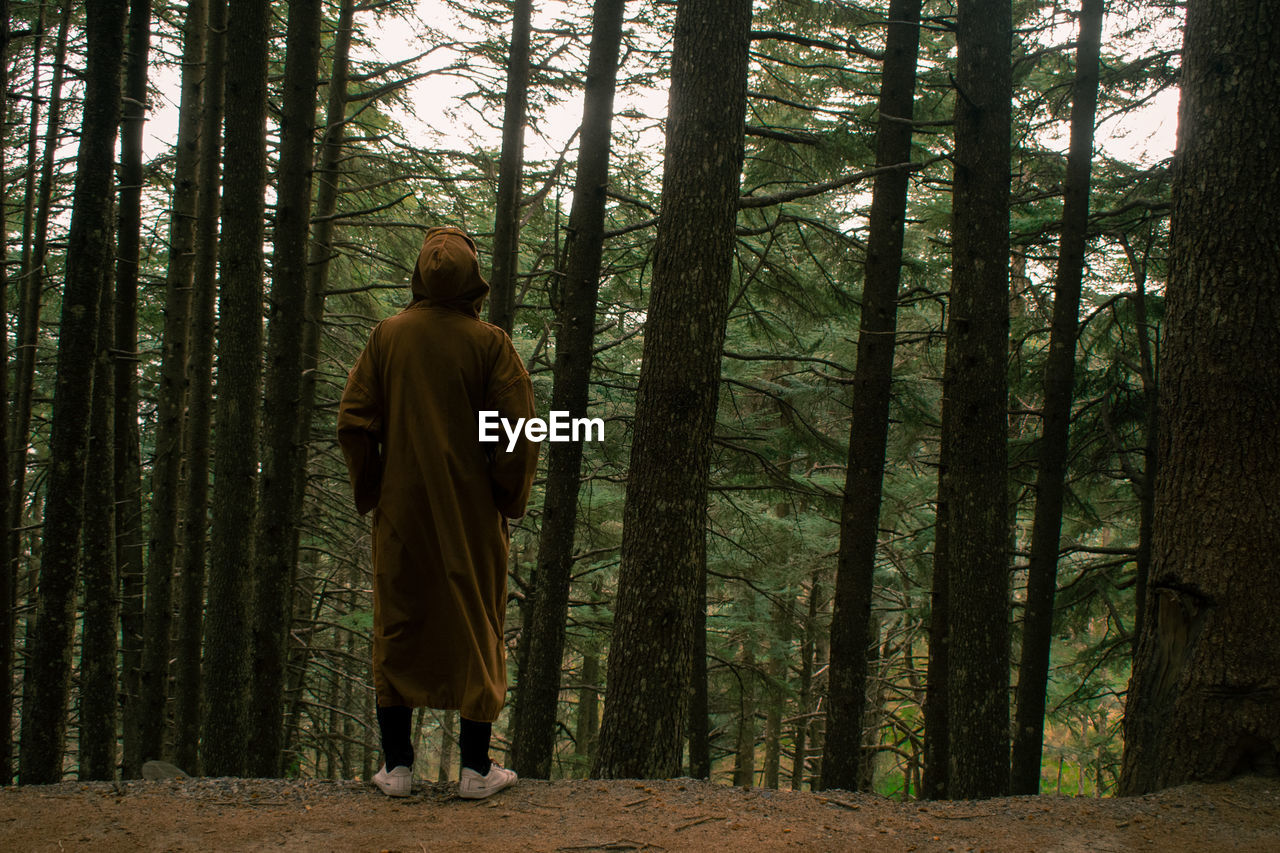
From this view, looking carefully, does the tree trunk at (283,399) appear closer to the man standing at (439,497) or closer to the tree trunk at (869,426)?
the man standing at (439,497)

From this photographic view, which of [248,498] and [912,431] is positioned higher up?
[912,431]

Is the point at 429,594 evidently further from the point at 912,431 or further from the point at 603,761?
the point at 912,431

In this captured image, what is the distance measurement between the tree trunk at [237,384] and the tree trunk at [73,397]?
1029 millimetres

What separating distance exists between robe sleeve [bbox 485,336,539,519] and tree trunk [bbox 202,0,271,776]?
4.00 meters

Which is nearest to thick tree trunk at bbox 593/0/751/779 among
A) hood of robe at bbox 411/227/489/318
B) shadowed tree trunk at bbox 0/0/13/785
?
hood of robe at bbox 411/227/489/318

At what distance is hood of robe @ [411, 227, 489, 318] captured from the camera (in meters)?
4.22

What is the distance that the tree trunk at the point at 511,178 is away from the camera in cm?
877

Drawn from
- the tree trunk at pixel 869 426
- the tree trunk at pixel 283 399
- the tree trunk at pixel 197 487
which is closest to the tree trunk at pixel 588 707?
the tree trunk at pixel 869 426

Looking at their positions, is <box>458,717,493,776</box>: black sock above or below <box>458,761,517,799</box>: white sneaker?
above

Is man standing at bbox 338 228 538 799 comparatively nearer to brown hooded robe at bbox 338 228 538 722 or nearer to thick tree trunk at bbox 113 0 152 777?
brown hooded robe at bbox 338 228 538 722

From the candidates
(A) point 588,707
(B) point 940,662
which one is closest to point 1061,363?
(B) point 940,662

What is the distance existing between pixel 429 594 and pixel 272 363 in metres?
4.49

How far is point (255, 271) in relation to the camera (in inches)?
284

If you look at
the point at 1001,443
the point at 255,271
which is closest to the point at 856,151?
the point at 1001,443
